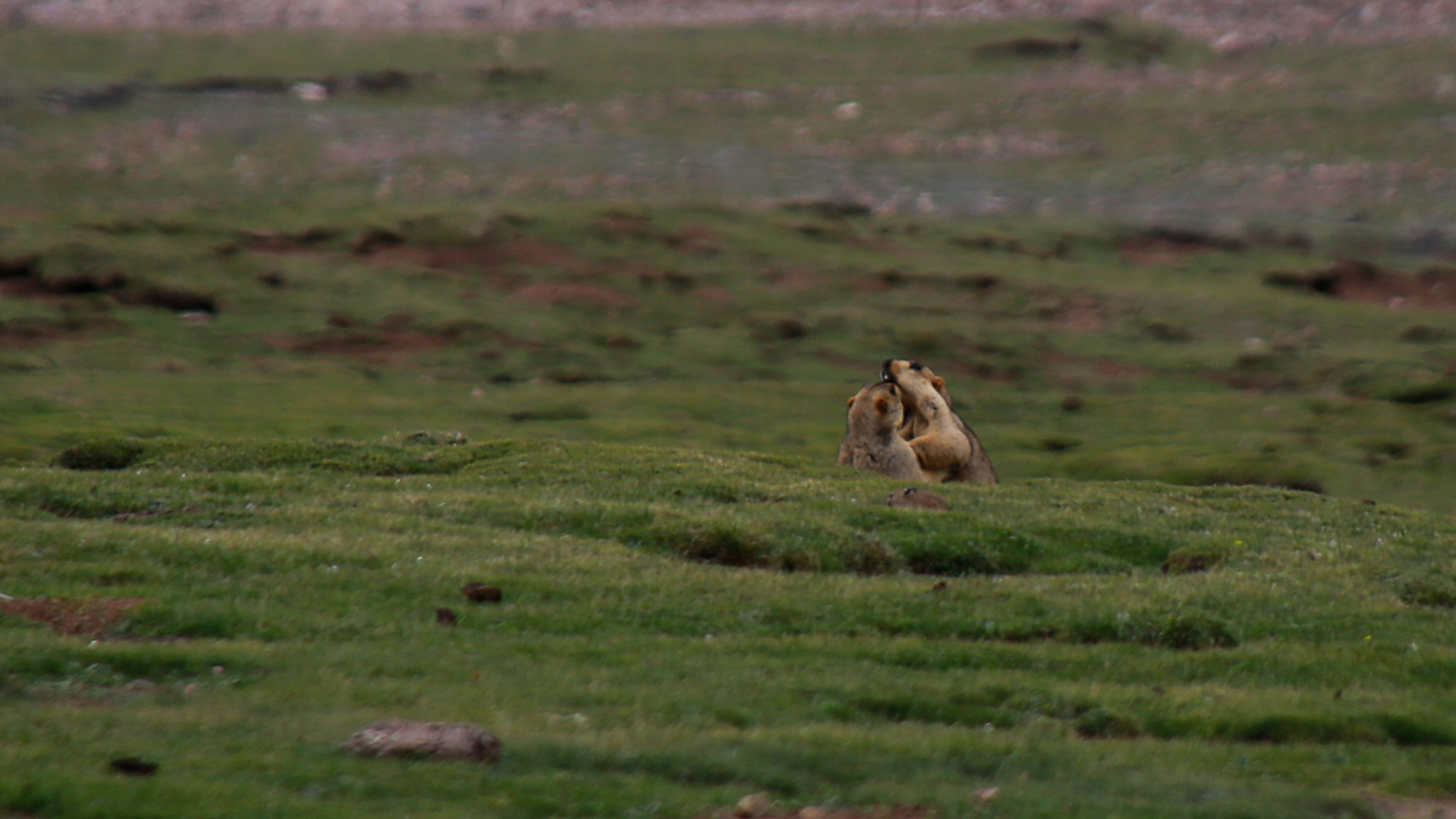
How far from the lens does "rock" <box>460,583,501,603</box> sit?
1661 cm

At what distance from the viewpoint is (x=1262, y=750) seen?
1316 centimetres

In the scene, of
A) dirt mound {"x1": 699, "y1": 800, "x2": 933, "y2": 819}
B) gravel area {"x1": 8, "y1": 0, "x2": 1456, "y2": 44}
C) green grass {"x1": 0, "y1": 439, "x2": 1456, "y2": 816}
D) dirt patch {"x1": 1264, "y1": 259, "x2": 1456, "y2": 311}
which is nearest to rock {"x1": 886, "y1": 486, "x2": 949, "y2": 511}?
green grass {"x1": 0, "y1": 439, "x2": 1456, "y2": 816}

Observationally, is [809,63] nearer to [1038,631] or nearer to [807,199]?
[807,199]

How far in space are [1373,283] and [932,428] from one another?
55116mm

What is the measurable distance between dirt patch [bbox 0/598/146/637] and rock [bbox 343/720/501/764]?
4.25 meters

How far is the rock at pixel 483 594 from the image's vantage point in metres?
16.6

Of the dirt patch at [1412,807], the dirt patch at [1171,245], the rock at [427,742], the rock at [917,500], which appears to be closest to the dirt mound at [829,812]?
the rock at [427,742]

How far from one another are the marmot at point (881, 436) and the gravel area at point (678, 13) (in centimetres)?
8546

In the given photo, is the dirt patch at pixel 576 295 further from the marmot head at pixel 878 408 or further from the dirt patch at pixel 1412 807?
the dirt patch at pixel 1412 807

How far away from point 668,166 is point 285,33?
107 feet

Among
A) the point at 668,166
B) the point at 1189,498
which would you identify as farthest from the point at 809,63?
the point at 1189,498

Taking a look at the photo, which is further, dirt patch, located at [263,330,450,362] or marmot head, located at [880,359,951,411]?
dirt patch, located at [263,330,450,362]

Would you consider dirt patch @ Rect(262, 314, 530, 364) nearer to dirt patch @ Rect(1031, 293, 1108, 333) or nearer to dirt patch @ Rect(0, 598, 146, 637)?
dirt patch @ Rect(1031, 293, 1108, 333)

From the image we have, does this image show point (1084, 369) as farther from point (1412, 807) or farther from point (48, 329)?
point (1412, 807)
